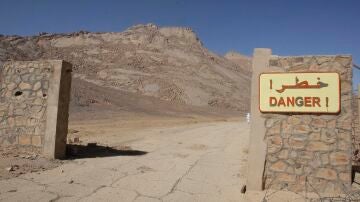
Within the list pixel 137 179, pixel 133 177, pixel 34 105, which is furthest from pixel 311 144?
pixel 34 105

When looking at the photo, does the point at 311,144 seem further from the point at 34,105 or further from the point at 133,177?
the point at 34,105

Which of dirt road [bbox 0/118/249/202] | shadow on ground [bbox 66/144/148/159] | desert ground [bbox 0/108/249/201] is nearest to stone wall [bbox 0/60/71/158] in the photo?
shadow on ground [bbox 66/144/148/159]

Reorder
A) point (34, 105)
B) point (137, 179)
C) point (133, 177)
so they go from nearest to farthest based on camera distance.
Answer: point (137, 179) < point (133, 177) < point (34, 105)

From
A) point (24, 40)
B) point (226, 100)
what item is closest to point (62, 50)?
point (24, 40)

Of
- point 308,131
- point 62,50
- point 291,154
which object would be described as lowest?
point 291,154

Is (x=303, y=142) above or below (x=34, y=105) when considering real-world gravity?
below

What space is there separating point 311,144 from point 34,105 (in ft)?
23.6

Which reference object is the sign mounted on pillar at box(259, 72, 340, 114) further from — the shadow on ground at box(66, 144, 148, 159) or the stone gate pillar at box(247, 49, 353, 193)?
the shadow on ground at box(66, 144, 148, 159)

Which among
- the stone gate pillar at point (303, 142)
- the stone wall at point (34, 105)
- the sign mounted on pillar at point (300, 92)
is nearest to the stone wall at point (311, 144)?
the stone gate pillar at point (303, 142)

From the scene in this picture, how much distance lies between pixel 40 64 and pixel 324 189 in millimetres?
7864

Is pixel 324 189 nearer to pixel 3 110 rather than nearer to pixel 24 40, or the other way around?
pixel 3 110

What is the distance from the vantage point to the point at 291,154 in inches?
305

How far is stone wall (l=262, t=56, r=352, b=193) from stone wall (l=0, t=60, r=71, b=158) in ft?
18.5

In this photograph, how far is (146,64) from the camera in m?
62.4
